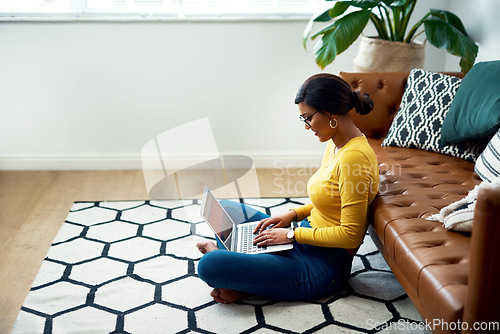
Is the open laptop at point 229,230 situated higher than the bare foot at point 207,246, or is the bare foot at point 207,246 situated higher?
the open laptop at point 229,230

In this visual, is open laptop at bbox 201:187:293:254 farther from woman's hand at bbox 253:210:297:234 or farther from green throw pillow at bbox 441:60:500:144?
green throw pillow at bbox 441:60:500:144

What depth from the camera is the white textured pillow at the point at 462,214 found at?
1654 mm

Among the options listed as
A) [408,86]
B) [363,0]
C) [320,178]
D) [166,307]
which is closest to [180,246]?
[166,307]

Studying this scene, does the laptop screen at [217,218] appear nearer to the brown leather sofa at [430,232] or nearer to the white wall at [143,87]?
the brown leather sofa at [430,232]

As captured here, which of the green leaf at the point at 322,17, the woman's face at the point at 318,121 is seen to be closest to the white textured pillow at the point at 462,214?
the woman's face at the point at 318,121

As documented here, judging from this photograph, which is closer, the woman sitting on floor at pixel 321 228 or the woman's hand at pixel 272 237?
the woman sitting on floor at pixel 321 228

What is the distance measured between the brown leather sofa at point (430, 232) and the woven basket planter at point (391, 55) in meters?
0.19

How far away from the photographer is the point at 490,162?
2.10m

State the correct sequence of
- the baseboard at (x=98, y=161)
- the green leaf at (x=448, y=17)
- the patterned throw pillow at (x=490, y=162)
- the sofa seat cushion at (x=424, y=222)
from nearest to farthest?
the sofa seat cushion at (x=424, y=222) → the patterned throw pillow at (x=490, y=162) → the green leaf at (x=448, y=17) → the baseboard at (x=98, y=161)

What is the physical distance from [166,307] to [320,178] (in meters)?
0.76

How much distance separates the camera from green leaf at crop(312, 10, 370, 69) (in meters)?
2.76

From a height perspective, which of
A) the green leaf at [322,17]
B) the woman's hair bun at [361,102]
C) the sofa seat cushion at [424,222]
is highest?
the green leaf at [322,17]

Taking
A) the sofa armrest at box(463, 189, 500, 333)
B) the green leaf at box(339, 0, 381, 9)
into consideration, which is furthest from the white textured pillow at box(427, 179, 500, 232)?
the green leaf at box(339, 0, 381, 9)

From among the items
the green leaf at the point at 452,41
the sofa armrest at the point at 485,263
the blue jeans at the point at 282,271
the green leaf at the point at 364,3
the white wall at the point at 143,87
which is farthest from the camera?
the white wall at the point at 143,87
